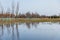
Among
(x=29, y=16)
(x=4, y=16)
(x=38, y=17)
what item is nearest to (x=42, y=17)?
(x=38, y=17)

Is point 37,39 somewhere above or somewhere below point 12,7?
below

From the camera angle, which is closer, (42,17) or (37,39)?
(37,39)

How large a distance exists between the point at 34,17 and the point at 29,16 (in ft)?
8.83

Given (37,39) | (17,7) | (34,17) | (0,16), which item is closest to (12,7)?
(17,7)

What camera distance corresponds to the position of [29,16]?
29703 millimetres

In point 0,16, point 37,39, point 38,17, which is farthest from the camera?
point 38,17

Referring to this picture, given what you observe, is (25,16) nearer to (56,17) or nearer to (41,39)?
(56,17)

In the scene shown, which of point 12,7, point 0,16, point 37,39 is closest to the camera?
point 37,39

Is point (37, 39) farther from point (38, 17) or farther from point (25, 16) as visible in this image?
point (38, 17)

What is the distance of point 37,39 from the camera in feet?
19.2

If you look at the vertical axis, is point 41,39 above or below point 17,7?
below

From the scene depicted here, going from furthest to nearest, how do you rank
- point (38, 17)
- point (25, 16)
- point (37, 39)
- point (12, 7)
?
point (38, 17), point (25, 16), point (12, 7), point (37, 39)

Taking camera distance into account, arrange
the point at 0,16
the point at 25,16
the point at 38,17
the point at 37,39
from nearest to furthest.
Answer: the point at 37,39
the point at 0,16
the point at 25,16
the point at 38,17

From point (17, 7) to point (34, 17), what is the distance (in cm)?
1488
